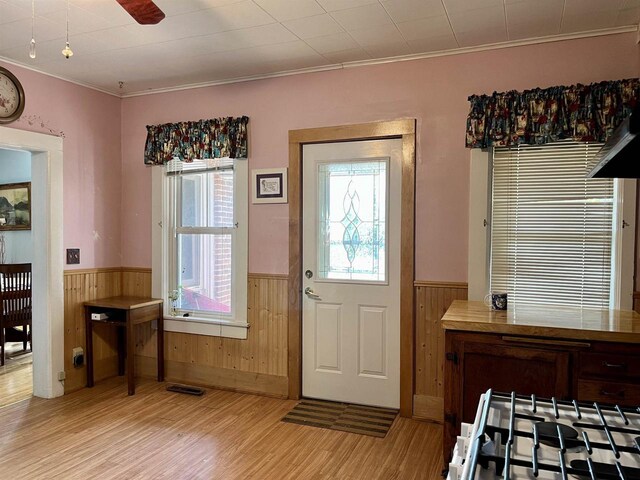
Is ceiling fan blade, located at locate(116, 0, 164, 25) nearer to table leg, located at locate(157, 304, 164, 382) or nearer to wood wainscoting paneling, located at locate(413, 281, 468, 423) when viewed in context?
wood wainscoting paneling, located at locate(413, 281, 468, 423)

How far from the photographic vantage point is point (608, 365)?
7.43 feet

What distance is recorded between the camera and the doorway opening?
3.62m

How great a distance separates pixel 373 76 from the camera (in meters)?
3.37

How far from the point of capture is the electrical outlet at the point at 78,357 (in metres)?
3.85

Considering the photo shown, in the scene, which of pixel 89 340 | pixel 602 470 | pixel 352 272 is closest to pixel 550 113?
pixel 352 272

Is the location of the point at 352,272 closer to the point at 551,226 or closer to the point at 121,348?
the point at 551,226

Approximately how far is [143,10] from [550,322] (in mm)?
2381

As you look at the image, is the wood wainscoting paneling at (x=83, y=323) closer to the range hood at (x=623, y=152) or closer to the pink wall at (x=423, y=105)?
the pink wall at (x=423, y=105)

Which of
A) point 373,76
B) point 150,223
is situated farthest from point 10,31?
point 373,76

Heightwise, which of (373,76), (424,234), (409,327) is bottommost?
(409,327)

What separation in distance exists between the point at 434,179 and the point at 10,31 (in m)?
2.81

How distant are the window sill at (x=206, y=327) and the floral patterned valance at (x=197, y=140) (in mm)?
1351

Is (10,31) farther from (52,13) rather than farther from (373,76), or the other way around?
(373,76)

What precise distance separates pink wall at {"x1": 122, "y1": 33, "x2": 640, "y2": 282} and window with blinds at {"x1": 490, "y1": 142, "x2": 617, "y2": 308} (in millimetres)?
253
